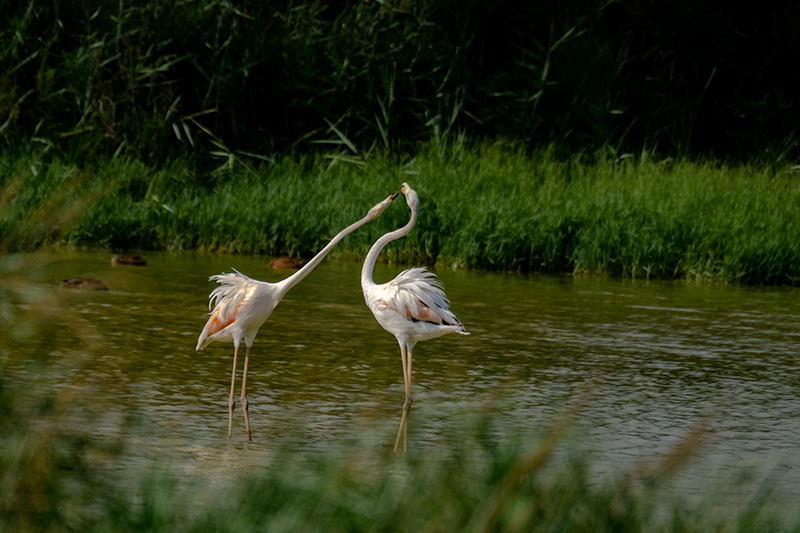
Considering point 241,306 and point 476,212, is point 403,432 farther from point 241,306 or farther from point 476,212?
point 476,212

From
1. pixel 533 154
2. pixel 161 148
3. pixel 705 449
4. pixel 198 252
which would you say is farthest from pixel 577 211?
pixel 705 449

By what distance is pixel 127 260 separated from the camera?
430 inches

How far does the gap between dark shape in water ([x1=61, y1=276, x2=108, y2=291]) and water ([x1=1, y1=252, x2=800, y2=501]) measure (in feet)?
0.26

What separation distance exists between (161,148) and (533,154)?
508 centimetres

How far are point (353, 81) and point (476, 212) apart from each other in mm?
4644

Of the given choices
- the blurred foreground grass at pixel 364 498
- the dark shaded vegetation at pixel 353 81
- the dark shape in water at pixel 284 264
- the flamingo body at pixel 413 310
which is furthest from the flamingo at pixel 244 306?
the dark shaded vegetation at pixel 353 81

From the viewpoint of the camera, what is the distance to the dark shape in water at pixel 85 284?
9.24 m

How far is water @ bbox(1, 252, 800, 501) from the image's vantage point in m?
5.03

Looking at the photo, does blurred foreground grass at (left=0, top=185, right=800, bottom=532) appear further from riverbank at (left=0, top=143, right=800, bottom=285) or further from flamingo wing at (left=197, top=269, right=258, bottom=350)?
riverbank at (left=0, top=143, right=800, bottom=285)

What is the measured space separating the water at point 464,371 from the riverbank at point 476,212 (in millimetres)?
966

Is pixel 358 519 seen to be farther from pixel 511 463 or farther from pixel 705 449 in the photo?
pixel 705 449

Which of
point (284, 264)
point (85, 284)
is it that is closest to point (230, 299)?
point (85, 284)

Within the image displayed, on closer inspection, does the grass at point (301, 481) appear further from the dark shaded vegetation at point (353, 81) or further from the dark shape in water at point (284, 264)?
the dark shaded vegetation at point (353, 81)

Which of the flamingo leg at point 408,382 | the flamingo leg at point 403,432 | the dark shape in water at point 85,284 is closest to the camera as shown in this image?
the flamingo leg at point 403,432
